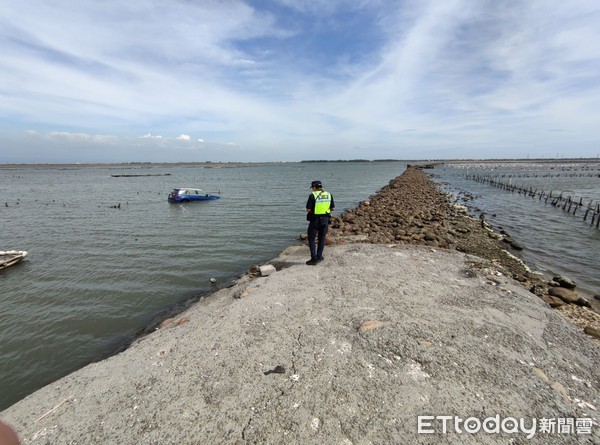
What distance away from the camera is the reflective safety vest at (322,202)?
9047 millimetres

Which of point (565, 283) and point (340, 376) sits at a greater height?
point (340, 376)

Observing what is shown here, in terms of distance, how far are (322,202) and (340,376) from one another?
5502mm

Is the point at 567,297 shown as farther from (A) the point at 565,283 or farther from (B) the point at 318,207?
(B) the point at 318,207

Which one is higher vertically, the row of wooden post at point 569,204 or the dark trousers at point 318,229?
the dark trousers at point 318,229

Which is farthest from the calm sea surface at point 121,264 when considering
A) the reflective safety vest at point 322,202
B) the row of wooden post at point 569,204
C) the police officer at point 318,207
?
the reflective safety vest at point 322,202

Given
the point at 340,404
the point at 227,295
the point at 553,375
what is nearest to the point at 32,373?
the point at 227,295

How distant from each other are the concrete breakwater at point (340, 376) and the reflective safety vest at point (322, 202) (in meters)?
2.64

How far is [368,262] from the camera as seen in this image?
9.65 metres

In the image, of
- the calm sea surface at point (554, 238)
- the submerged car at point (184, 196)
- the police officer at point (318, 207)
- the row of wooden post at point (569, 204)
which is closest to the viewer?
the police officer at point (318, 207)

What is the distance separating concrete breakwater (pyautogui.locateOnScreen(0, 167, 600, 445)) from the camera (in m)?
3.71

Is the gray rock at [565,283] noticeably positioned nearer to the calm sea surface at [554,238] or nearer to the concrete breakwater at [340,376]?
the calm sea surface at [554,238]

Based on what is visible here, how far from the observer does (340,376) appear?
442cm

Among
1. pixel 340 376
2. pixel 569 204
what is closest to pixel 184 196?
pixel 340 376

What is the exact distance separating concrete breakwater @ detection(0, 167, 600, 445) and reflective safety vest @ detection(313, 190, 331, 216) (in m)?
2.64
